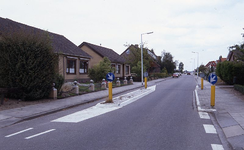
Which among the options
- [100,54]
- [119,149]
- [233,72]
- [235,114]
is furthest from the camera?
[100,54]

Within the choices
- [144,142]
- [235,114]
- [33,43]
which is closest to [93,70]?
[33,43]

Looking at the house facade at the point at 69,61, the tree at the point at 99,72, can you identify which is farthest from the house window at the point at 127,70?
the tree at the point at 99,72

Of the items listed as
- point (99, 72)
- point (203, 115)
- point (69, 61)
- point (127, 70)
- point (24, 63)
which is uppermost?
point (69, 61)

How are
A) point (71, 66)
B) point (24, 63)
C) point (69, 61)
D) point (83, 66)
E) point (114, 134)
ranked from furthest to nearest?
point (83, 66) < point (71, 66) < point (69, 61) < point (24, 63) < point (114, 134)

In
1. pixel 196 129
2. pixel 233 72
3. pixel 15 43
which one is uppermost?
pixel 15 43

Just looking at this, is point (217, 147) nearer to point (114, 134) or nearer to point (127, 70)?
point (114, 134)

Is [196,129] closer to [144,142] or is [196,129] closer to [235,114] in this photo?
[144,142]

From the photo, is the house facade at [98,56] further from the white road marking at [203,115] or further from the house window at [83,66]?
the white road marking at [203,115]

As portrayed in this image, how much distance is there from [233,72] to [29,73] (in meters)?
21.1

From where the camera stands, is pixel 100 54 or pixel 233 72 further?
pixel 100 54

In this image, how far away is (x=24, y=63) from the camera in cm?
1195

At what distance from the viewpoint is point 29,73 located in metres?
12.0

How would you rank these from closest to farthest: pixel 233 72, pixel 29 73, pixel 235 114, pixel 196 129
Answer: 1. pixel 196 129
2. pixel 235 114
3. pixel 29 73
4. pixel 233 72

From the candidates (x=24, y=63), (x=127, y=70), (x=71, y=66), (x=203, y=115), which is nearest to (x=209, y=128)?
(x=203, y=115)
